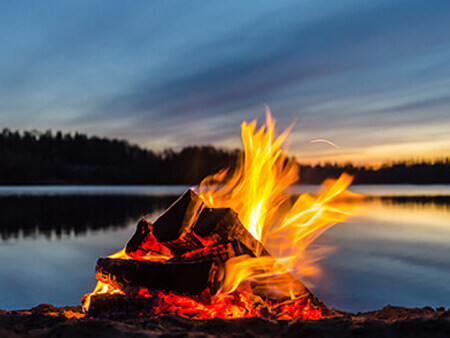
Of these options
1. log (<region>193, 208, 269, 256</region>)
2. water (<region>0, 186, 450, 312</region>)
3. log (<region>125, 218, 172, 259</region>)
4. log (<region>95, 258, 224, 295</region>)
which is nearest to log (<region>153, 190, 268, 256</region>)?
log (<region>193, 208, 269, 256</region>)

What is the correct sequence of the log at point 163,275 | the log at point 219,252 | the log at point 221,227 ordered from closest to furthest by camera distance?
the log at point 163,275 → the log at point 219,252 → the log at point 221,227

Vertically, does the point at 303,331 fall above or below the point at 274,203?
below

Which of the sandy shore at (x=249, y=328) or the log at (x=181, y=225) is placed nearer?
the sandy shore at (x=249, y=328)

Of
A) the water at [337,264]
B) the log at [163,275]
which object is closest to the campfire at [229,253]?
the log at [163,275]

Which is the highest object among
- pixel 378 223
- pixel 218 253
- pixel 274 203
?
pixel 274 203

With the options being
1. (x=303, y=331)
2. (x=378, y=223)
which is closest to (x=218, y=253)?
(x=303, y=331)

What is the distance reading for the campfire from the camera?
3.78 m

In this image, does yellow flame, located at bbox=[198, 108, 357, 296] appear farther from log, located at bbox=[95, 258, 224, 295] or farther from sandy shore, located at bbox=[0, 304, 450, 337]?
sandy shore, located at bbox=[0, 304, 450, 337]

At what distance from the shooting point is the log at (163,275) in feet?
12.2

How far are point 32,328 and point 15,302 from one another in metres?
4.18

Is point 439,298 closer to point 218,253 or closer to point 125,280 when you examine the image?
point 218,253

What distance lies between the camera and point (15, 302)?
6.72m

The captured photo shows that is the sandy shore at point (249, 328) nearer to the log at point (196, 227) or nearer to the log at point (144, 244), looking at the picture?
the log at point (196, 227)

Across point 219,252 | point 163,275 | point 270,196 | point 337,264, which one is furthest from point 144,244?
point 337,264
